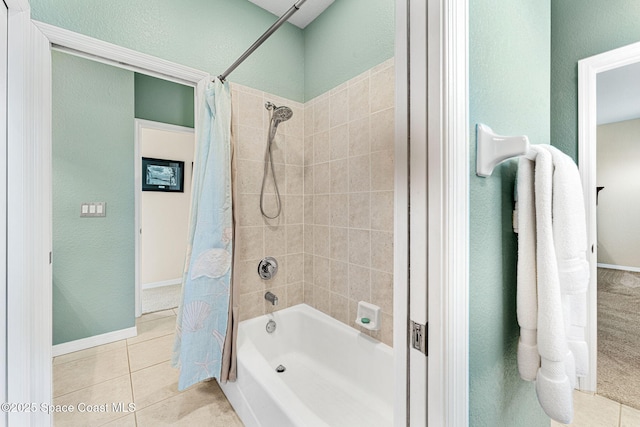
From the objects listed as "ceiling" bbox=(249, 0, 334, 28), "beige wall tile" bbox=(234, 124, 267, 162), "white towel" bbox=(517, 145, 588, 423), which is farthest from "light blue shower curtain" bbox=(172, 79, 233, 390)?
"white towel" bbox=(517, 145, 588, 423)

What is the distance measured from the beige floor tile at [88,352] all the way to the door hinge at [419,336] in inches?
96.9

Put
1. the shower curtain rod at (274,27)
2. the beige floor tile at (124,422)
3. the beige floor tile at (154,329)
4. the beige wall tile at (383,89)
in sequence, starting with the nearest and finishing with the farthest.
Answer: the shower curtain rod at (274,27), the beige floor tile at (124,422), the beige wall tile at (383,89), the beige floor tile at (154,329)

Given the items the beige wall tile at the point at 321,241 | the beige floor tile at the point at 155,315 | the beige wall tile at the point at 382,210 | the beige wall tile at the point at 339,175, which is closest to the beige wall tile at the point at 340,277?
the beige wall tile at the point at 321,241

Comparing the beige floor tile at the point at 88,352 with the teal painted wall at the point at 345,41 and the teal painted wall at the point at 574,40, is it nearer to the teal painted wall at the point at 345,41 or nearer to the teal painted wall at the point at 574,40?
the teal painted wall at the point at 345,41

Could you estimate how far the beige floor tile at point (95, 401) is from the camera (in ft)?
4.46

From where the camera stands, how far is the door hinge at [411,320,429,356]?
1.69 feet

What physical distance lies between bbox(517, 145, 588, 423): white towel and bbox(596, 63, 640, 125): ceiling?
1283 mm

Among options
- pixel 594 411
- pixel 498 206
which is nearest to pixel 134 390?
pixel 498 206

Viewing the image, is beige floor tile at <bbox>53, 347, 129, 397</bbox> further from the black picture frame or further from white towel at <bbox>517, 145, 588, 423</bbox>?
white towel at <bbox>517, 145, 588, 423</bbox>

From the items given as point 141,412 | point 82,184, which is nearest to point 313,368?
point 141,412

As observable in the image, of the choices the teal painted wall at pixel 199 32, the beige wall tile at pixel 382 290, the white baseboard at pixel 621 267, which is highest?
the teal painted wall at pixel 199 32

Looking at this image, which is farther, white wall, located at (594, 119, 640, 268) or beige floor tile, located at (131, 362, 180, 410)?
beige floor tile, located at (131, 362, 180, 410)

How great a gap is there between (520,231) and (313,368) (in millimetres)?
1571

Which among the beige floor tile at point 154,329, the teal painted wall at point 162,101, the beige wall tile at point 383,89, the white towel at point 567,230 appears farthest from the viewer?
the teal painted wall at point 162,101
